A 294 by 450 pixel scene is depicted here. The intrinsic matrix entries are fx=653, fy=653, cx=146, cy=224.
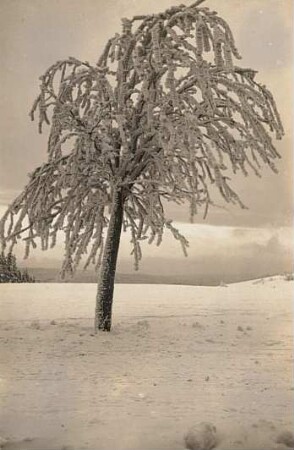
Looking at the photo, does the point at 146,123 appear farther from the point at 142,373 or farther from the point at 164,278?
the point at 142,373

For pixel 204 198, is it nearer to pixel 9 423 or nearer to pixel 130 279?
pixel 130 279

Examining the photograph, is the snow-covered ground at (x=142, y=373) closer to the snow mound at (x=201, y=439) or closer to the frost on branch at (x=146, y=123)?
the snow mound at (x=201, y=439)

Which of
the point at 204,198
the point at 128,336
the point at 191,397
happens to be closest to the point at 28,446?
the point at 191,397

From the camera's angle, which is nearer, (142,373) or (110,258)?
(142,373)

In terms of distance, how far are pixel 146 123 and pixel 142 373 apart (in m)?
3.02

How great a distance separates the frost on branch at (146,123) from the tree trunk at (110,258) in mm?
194

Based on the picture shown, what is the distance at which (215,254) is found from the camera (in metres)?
7.36

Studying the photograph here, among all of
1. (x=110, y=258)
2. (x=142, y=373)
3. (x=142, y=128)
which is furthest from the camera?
(x=110, y=258)

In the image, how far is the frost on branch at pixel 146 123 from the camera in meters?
7.00

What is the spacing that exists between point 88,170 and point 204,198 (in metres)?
1.41

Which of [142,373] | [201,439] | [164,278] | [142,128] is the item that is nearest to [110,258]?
[164,278]

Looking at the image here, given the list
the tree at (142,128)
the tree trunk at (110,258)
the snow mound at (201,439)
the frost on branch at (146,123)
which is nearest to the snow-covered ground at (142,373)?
the snow mound at (201,439)

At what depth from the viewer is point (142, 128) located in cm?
766

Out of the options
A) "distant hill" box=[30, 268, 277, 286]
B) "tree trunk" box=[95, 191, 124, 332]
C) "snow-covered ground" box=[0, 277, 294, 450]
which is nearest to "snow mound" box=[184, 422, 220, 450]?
"snow-covered ground" box=[0, 277, 294, 450]
